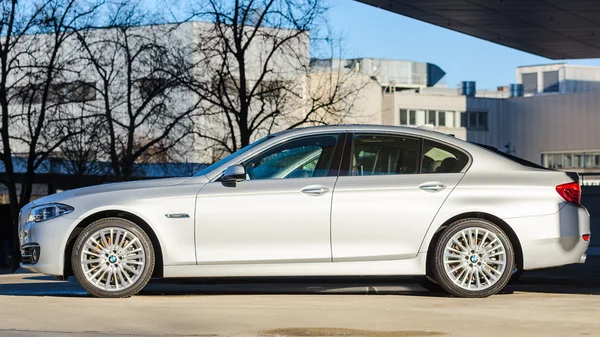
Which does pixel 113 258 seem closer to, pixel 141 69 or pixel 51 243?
pixel 51 243

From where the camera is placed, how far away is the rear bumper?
→ 31.3ft

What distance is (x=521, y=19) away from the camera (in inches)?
1052

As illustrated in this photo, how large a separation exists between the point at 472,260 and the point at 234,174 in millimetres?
2063

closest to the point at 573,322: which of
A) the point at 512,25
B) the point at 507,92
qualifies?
the point at 512,25

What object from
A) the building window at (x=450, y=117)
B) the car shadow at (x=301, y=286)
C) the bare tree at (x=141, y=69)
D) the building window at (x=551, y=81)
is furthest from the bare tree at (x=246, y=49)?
the building window at (x=551, y=81)

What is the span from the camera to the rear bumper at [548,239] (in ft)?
31.3

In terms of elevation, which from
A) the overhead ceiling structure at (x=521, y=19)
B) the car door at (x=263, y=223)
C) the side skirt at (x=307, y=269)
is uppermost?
the overhead ceiling structure at (x=521, y=19)

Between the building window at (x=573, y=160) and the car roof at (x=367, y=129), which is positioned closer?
the car roof at (x=367, y=129)

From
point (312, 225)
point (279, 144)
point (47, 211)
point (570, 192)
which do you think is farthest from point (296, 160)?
point (570, 192)

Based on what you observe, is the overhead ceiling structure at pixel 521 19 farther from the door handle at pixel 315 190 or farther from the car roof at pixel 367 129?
the door handle at pixel 315 190

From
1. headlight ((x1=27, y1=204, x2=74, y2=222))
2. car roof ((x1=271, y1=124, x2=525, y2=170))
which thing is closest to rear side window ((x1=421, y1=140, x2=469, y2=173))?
car roof ((x1=271, y1=124, x2=525, y2=170))

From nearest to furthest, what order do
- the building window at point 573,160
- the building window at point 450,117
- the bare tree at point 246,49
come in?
the bare tree at point 246,49 < the building window at point 573,160 < the building window at point 450,117

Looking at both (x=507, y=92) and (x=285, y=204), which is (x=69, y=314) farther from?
(x=507, y=92)

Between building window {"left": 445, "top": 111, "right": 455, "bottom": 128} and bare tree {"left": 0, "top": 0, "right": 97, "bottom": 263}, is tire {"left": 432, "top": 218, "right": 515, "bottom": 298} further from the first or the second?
building window {"left": 445, "top": 111, "right": 455, "bottom": 128}
